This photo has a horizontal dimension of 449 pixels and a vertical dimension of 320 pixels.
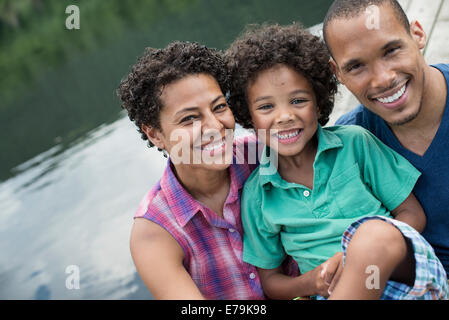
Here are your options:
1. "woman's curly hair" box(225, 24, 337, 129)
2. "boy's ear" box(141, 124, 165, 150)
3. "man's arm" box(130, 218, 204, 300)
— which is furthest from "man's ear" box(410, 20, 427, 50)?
"man's arm" box(130, 218, 204, 300)

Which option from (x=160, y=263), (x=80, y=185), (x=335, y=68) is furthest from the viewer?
(x=80, y=185)

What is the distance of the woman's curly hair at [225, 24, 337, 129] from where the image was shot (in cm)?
175

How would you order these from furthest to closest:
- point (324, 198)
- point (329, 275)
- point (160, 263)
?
point (324, 198), point (160, 263), point (329, 275)

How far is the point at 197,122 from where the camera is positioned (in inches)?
64.1

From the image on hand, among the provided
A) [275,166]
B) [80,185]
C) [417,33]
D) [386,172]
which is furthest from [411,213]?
[80,185]

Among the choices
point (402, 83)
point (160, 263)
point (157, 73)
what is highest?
point (157, 73)

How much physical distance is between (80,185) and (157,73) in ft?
13.5

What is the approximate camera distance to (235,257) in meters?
1.71

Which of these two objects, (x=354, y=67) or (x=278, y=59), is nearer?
(x=354, y=67)

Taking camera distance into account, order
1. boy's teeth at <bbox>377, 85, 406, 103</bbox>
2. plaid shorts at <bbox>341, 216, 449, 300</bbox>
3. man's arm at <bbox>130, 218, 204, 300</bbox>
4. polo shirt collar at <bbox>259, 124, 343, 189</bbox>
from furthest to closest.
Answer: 1. polo shirt collar at <bbox>259, 124, 343, 189</bbox>
2. boy's teeth at <bbox>377, 85, 406, 103</bbox>
3. man's arm at <bbox>130, 218, 204, 300</bbox>
4. plaid shorts at <bbox>341, 216, 449, 300</bbox>

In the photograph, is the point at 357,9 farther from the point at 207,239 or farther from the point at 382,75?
the point at 207,239

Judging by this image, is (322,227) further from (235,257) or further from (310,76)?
(310,76)

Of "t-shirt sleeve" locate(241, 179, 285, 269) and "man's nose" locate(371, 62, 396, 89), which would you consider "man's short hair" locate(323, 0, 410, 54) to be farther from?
"t-shirt sleeve" locate(241, 179, 285, 269)

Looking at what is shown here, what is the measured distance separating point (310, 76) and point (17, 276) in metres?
3.73
